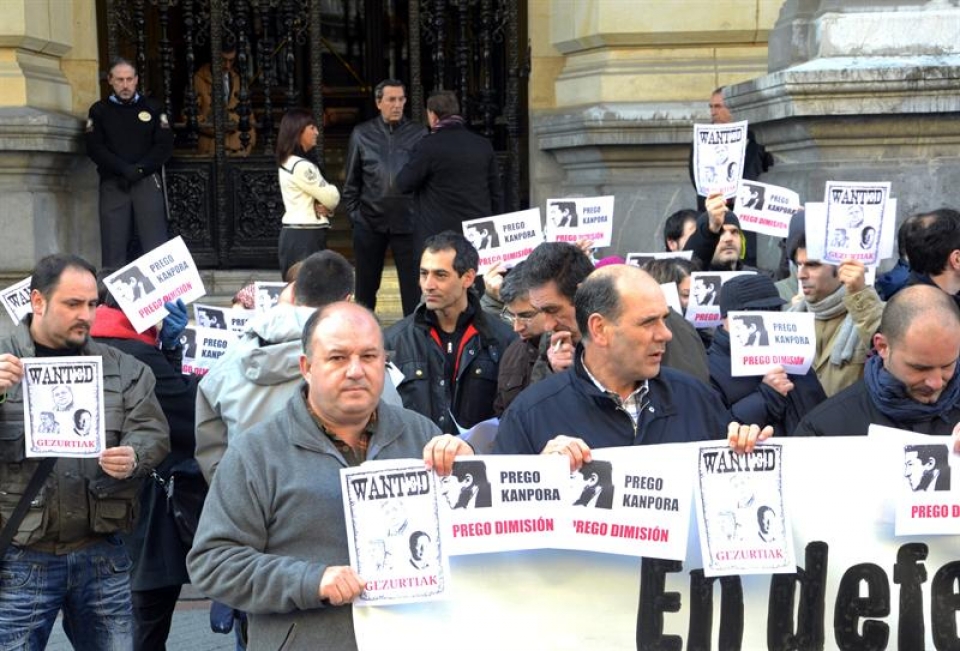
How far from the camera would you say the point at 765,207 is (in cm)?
812

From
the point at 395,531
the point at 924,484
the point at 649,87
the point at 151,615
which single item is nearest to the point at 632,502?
the point at 395,531

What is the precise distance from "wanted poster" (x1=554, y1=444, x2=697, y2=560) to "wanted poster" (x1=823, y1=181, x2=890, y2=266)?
94.3 inches

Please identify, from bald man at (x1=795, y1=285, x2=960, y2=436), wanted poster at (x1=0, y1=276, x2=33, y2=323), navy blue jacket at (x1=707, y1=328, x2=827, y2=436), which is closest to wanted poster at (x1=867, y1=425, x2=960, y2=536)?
bald man at (x1=795, y1=285, x2=960, y2=436)

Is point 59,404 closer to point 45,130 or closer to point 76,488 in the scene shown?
point 76,488

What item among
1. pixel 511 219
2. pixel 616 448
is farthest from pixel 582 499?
pixel 511 219

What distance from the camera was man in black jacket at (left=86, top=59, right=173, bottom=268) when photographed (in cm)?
1212

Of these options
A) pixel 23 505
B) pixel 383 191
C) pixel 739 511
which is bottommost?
pixel 23 505

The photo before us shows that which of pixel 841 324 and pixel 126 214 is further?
pixel 126 214

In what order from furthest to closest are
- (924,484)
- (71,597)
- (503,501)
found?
(71,597) < (924,484) < (503,501)

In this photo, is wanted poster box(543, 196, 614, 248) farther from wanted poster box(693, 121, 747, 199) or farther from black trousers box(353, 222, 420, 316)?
black trousers box(353, 222, 420, 316)

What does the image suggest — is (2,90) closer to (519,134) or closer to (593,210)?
(519,134)

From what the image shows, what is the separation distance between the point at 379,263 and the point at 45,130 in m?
2.58

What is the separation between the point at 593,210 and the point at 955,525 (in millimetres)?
4570

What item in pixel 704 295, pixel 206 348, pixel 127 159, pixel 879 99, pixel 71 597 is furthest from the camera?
pixel 127 159
